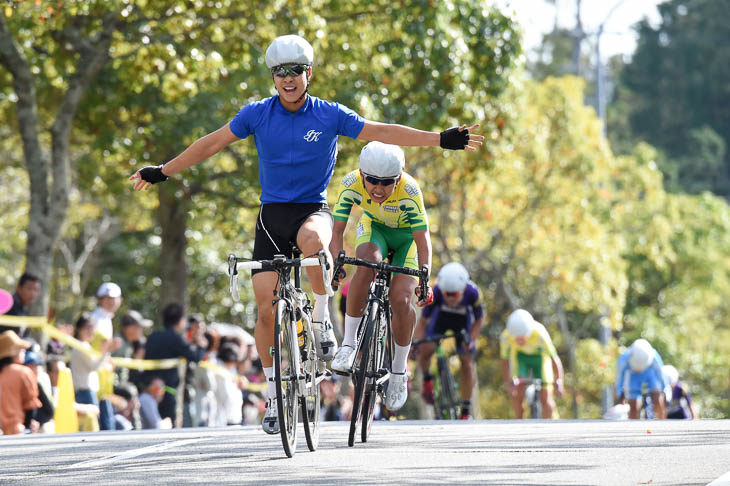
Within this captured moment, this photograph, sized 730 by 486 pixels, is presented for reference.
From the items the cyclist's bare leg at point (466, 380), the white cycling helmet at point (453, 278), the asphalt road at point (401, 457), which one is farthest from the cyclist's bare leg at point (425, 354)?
the asphalt road at point (401, 457)

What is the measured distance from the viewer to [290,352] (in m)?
8.20

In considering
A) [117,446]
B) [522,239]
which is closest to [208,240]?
[522,239]

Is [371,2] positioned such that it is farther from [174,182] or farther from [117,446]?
[117,446]

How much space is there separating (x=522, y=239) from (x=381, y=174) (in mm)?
27616

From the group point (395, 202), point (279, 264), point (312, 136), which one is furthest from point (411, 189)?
point (279, 264)

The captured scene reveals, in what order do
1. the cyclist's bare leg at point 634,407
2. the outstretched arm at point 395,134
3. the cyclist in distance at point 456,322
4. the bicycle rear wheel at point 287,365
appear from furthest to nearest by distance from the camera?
the cyclist's bare leg at point 634,407 < the cyclist in distance at point 456,322 < the outstretched arm at point 395,134 < the bicycle rear wheel at point 287,365

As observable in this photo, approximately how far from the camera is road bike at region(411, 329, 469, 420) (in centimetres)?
1450

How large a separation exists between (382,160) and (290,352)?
1699 millimetres

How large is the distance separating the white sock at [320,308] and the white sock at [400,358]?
1.00m

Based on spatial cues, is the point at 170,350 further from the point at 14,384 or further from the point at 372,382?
the point at 372,382

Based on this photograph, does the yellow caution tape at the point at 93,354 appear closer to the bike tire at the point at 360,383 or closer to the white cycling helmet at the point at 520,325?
the white cycling helmet at the point at 520,325

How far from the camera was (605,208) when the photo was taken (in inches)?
1629

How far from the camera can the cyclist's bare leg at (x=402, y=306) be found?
31.7 ft

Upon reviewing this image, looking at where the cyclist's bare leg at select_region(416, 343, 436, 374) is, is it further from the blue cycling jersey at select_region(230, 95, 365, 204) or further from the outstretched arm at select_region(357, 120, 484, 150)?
the blue cycling jersey at select_region(230, 95, 365, 204)
